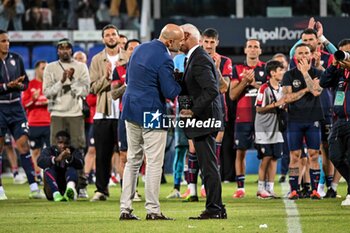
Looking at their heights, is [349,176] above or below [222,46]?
below

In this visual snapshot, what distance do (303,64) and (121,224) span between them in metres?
4.83

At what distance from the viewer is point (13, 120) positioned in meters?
16.7

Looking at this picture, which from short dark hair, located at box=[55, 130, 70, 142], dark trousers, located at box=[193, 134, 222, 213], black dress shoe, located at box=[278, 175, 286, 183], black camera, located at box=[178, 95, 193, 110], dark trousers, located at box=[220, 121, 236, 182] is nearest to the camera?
dark trousers, located at box=[193, 134, 222, 213]

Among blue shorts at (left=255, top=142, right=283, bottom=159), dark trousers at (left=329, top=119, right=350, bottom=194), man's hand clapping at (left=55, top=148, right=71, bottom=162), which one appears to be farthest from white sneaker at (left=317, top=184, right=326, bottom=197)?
man's hand clapping at (left=55, top=148, right=71, bottom=162)

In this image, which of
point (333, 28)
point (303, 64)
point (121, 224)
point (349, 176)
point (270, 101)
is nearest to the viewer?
point (121, 224)

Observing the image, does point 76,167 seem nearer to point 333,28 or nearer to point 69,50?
point 69,50

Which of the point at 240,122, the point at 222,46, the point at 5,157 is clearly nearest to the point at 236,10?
the point at 222,46

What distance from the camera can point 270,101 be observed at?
53.6 ft

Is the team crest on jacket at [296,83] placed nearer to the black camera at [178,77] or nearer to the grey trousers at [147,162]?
the black camera at [178,77]

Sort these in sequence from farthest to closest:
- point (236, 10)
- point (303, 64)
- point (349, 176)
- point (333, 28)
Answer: point (236, 10)
point (333, 28)
point (303, 64)
point (349, 176)

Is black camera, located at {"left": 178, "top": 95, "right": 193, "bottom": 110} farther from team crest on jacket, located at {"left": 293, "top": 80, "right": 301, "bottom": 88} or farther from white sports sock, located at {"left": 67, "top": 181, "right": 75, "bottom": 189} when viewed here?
white sports sock, located at {"left": 67, "top": 181, "right": 75, "bottom": 189}

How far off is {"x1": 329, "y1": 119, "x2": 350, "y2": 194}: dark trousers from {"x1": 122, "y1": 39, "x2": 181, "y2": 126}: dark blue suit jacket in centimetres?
289

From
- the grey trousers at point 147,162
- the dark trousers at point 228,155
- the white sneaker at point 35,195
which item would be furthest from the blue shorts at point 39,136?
the grey trousers at point 147,162

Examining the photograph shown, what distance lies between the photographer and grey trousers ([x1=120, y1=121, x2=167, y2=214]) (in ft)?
39.1
